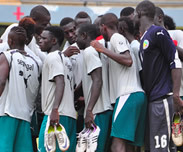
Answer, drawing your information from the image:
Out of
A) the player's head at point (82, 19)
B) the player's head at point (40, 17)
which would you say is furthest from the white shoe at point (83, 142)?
the player's head at point (82, 19)

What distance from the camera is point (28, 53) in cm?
651

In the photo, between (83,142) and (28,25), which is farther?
(28,25)

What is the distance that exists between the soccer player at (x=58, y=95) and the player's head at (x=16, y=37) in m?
0.41

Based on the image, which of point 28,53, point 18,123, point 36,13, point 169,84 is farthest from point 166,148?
point 36,13

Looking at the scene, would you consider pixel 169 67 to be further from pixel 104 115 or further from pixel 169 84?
pixel 104 115

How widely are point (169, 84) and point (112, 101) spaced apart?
804mm

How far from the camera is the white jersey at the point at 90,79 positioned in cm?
601

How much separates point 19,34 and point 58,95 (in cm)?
100

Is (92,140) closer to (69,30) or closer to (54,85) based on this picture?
(54,85)

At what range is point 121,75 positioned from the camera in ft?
19.4

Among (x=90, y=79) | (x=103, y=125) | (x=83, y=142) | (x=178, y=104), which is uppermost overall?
(x=90, y=79)

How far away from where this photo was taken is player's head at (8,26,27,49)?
20.5ft

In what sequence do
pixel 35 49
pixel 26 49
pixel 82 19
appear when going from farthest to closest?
pixel 82 19, pixel 35 49, pixel 26 49

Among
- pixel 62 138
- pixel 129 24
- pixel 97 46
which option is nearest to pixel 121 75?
pixel 97 46
